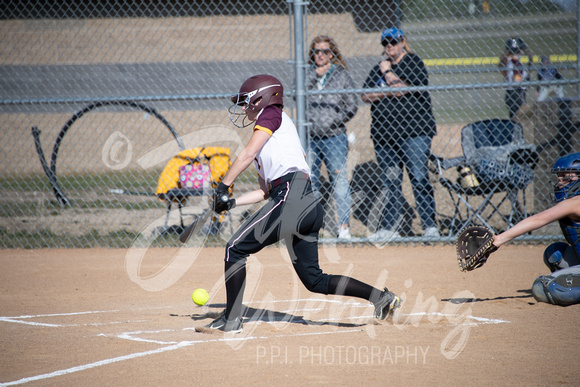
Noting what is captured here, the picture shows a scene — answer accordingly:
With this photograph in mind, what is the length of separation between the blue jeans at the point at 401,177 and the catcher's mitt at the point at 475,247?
2.49m

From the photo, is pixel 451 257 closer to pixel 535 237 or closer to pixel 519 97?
pixel 535 237

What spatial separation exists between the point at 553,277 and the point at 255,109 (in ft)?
8.71

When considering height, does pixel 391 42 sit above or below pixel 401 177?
above

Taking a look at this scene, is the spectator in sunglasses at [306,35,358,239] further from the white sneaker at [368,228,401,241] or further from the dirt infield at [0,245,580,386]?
the dirt infield at [0,245,580,386]

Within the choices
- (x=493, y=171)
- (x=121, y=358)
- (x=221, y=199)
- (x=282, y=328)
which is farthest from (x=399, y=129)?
(x=121, y=358)

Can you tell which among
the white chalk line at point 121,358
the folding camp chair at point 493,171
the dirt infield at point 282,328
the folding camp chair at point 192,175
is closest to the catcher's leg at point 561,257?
the dirt infield at point 282,328

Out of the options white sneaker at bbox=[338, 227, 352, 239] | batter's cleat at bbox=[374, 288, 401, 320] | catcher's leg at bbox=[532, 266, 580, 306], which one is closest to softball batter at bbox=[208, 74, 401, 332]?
batter's cleat at bbox=[374, 288, 401, 320]

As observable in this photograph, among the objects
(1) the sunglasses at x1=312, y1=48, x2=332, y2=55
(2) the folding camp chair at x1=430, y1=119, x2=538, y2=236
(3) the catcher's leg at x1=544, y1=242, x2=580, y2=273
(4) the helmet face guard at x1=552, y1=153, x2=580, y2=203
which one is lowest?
(3) the catcher's leg at x1=544, y1=242, x2=580, y2=273

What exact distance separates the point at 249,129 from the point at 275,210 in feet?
28.2

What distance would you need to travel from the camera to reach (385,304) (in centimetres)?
407

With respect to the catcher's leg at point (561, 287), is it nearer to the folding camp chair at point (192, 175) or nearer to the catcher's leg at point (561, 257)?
the catcher's leg at point (561, 257)

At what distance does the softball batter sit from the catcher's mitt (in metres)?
0.71

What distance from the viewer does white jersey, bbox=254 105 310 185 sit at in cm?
390

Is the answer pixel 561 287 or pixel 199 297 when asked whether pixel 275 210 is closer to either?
pixel 199 297
